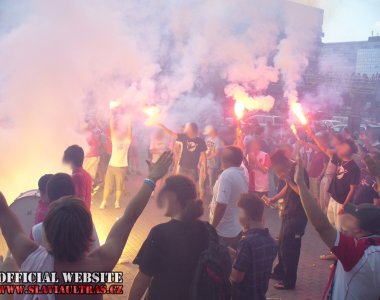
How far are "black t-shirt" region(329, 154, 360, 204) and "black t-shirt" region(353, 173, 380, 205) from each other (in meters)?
0.19

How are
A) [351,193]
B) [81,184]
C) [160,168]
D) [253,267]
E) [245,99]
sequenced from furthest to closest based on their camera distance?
[245,99], [351,193], [81,184], [253,267], [160,168]

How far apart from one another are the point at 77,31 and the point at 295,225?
5.60 metres

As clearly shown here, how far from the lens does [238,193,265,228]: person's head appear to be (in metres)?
3.69

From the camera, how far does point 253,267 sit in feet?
11.0

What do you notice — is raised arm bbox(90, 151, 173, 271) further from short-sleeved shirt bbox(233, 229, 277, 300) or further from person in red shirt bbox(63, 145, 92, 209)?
person in red shirt bbox(63, 145, 92, 209)

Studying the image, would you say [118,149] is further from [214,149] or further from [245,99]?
[245,99]

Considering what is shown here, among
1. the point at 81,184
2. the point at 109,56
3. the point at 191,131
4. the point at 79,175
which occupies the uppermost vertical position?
the point at 109,56

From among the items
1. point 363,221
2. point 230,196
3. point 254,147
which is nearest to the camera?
point 363,221

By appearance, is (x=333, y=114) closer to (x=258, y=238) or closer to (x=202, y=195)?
(x=202, y=195)

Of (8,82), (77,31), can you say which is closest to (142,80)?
(77,31)

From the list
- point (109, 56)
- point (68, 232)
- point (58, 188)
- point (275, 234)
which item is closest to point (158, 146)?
point (109, 56)

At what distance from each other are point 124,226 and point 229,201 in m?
2.60

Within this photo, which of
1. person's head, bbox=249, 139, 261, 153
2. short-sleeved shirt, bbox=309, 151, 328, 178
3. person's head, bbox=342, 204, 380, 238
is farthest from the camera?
short-sleeved shirt, bbox=309, 151, 328, 178

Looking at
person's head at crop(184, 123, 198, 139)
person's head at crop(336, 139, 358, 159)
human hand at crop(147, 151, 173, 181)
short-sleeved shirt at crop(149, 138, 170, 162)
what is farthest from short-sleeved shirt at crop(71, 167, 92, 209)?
short-sleeved shirt at crop(149, 138, 170, 162)
